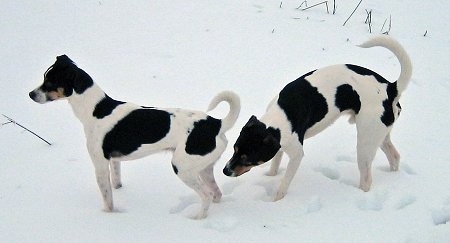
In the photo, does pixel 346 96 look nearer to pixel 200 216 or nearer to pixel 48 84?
pixel 200 216

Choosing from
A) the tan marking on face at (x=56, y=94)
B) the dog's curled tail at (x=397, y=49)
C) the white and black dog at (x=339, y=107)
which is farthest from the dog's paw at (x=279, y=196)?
the tan marking on face at (x=56, y=94)

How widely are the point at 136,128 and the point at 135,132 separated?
0.03 meters

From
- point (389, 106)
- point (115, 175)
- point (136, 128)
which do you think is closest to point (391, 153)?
point (389, 106)

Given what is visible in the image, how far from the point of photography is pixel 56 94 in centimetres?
376

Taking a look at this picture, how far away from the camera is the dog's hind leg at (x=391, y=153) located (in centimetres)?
441

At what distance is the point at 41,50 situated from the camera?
21.6ft

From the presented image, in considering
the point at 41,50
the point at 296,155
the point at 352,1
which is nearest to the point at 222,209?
the point at 296,155

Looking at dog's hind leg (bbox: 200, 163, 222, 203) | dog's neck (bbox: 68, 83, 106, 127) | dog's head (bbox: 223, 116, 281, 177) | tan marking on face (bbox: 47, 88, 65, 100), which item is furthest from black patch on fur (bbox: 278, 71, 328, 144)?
tan marking on face (bbox: 47, 88, 65, 100)

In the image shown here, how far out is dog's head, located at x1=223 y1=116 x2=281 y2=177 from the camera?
3633 millimetres

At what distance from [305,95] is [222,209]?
3.82ft

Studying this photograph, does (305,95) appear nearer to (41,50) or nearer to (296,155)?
(296,155)

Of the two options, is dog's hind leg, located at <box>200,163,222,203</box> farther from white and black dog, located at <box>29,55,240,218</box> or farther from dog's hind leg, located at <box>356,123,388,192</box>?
dog's hind leg, located at <box>356,123,388,192</box>

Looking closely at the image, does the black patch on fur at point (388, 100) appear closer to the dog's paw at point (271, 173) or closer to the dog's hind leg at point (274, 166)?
the dog's hind leg at point (274, 166)

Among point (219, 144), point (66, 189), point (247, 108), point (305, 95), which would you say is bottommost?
point (66, 189)
